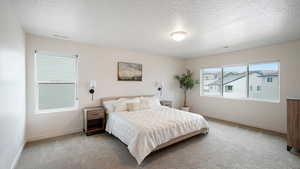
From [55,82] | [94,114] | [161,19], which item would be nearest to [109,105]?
[94,114]

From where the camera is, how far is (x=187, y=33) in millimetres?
2967

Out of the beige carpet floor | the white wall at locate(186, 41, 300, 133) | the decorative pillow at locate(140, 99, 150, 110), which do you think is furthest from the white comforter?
the white wall at locate(186, 41, 300, 133)

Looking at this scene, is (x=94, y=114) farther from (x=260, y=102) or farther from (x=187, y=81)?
(x=260, y=102)

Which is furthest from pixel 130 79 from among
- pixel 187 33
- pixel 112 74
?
pixel 187 33

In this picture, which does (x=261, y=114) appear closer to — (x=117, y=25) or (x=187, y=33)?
(x=187, y=33)

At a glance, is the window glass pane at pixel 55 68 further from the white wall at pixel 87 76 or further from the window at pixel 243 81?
the window at pixel 243 81

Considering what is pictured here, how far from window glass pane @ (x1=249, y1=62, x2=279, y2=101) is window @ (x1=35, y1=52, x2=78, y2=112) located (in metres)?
5.43

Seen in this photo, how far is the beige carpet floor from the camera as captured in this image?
2213 millimetres

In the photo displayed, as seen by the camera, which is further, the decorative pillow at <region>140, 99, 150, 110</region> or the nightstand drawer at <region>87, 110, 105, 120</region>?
the decorative pillow at <region>140, 99, 150, 110</region>

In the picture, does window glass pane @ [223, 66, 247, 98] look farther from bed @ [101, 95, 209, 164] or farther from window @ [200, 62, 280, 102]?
bed @ [101, 95, 209, 164]

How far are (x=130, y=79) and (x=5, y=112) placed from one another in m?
3.17

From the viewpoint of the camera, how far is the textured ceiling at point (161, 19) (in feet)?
6.11

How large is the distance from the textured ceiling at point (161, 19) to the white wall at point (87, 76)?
43cm

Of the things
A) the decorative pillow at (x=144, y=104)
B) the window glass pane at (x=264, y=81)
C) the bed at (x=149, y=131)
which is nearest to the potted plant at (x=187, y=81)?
the window glass pane at (x=264, y=81)
